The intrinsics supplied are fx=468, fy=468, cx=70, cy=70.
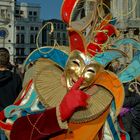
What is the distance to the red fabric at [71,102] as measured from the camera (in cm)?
267

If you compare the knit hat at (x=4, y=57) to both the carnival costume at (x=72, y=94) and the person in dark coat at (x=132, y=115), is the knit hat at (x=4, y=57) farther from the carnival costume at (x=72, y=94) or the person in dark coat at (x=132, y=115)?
the person in dark coat at (x=132, y=115)

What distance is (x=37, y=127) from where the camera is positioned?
271 centimetres

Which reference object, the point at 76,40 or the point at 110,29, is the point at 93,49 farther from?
the point at 110,29

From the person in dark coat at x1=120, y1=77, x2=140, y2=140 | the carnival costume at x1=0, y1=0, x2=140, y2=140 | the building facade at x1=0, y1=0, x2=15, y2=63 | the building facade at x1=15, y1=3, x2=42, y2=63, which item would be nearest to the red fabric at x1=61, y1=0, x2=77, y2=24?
the carnival costume at x1=0, y1=0, x2=140, y2=140

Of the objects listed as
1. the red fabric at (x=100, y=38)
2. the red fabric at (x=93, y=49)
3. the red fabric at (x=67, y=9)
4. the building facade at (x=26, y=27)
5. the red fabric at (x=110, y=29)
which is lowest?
the building facade at (x=26, y=27)

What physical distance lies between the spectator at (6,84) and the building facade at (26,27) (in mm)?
80843

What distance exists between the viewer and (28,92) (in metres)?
3.05

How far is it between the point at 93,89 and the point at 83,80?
10cm

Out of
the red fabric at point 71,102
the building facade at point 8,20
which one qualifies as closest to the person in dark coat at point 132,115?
the red fabric at point 71,102

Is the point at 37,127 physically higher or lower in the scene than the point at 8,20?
→ higher

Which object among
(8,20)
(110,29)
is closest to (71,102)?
(110,29)

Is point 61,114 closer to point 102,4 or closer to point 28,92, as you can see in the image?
point 28,92

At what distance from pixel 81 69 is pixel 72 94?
26cm

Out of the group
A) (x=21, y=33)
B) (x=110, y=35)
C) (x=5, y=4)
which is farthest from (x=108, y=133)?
(x=21, y=33)
